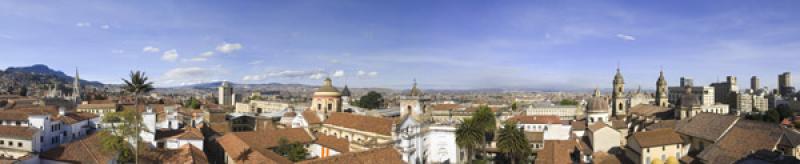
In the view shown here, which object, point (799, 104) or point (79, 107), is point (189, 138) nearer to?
point (79, 107)

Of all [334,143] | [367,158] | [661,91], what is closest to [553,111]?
[661,91]

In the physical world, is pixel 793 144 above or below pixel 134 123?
below

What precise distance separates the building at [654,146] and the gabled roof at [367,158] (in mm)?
24235

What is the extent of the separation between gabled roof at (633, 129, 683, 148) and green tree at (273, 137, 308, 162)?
30201mm

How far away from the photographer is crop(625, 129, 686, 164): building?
4088cm

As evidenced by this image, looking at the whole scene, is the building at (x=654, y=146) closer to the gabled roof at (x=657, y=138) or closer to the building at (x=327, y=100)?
the gabled roof at (x=657, y=138)

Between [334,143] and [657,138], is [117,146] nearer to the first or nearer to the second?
[334,143]

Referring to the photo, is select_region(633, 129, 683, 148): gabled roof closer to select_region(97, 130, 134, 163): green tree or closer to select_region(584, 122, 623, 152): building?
select_region(584, 122, 623, 152): building

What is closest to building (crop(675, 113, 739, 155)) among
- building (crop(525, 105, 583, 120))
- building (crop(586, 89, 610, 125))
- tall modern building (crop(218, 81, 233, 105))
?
building (crop(586, 89, 610, 125))

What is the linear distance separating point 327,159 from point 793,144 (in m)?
35.0

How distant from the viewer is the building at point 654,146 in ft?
134

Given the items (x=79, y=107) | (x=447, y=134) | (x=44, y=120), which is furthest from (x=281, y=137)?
(x=79, y=107)

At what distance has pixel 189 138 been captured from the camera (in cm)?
3631

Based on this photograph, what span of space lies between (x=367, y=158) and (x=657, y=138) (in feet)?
97.7
